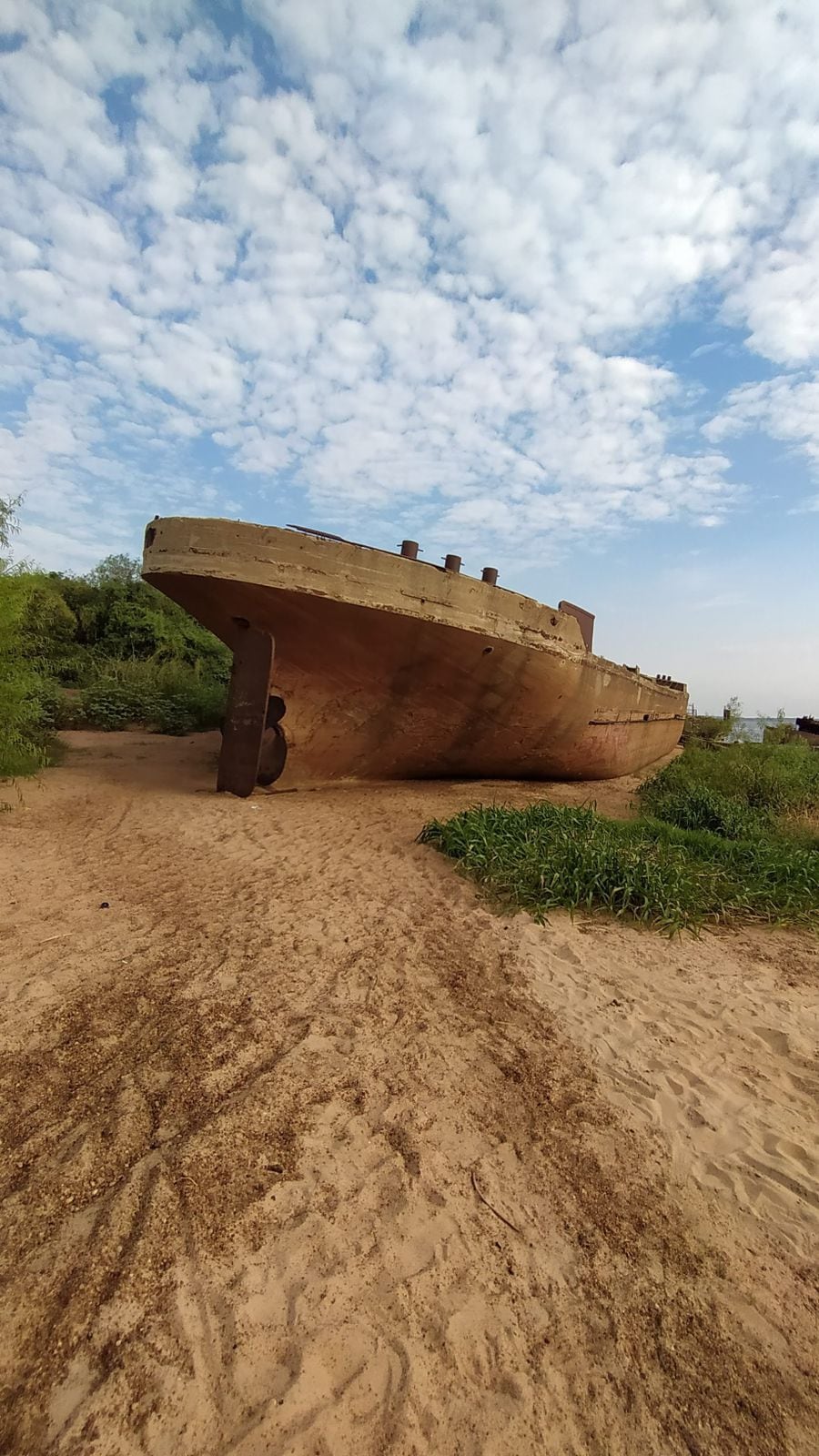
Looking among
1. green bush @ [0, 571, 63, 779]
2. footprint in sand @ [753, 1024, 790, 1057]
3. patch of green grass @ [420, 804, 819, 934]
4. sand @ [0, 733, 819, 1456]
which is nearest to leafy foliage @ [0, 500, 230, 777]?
green bush @ [0, 571, 63, 779]

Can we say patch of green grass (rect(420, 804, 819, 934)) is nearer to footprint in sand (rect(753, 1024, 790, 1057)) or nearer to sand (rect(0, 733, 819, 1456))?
sand (rect(0, 733, 819, 1456))

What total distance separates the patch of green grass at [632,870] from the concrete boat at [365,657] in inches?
78.7

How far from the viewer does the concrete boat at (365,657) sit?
5738mm

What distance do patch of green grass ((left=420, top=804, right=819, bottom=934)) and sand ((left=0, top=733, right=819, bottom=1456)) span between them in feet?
1.32

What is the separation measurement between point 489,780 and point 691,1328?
23.0 feet

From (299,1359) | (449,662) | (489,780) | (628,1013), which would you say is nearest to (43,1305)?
(299,1359)

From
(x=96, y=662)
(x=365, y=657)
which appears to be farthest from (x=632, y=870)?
(x=96, y=662)

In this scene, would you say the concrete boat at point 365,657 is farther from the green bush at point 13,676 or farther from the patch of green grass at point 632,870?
the patch of green grass at point 632,870

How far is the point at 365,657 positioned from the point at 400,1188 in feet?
16.4

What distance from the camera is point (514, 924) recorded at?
3504 mm

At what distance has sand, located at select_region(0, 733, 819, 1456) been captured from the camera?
3.86 ft

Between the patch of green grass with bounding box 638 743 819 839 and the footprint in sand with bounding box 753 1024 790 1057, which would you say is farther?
the patch of green grass with bounding box 638 743 819 839

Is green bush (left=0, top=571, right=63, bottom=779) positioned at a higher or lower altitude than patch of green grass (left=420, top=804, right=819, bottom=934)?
higher

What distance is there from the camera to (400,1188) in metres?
1.68
